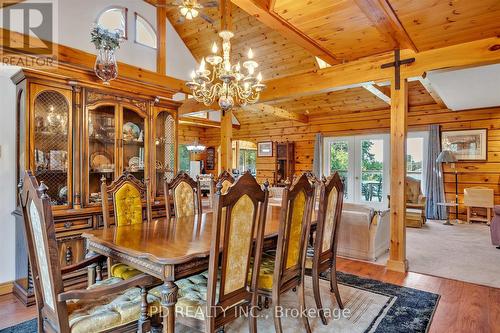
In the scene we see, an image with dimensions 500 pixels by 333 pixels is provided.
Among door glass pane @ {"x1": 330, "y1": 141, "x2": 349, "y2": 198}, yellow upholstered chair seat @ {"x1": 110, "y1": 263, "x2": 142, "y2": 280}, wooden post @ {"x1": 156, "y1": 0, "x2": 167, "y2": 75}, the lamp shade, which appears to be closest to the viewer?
yellow upholstered chair seat @ {"x1": 110, "y1": 263, "x2": 142, "y2": 280}

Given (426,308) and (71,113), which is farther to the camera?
(71,113)

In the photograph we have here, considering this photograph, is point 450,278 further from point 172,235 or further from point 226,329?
point 172,235

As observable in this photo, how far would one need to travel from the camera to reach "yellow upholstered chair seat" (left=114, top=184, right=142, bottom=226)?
8.24 ft

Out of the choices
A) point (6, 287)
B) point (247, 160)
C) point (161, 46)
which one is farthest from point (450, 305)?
point (247, 160)

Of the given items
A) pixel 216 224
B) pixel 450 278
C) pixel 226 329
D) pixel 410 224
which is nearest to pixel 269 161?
pixel 410 224

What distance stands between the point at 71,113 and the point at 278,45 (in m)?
4.47

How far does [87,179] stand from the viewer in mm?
3014

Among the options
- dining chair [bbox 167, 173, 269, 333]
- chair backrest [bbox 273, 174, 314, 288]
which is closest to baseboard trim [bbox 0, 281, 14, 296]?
dining chair [bbox 167, 173, 269, 333]

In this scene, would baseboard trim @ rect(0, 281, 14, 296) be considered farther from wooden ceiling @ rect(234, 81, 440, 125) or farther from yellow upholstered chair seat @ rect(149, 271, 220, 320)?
wooden ceiling @ rect(234, 81, 440, 125)

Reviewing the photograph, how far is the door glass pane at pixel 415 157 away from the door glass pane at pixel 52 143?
22.6 ft

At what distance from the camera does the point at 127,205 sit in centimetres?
259

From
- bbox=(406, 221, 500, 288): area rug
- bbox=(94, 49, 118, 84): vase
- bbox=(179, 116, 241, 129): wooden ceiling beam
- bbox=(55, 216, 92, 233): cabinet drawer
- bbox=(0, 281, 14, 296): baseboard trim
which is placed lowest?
bbox=(406, 221, 500, 288): area rug

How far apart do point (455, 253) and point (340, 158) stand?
162 inches

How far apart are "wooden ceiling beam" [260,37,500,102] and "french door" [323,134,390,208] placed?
12.6 feet
